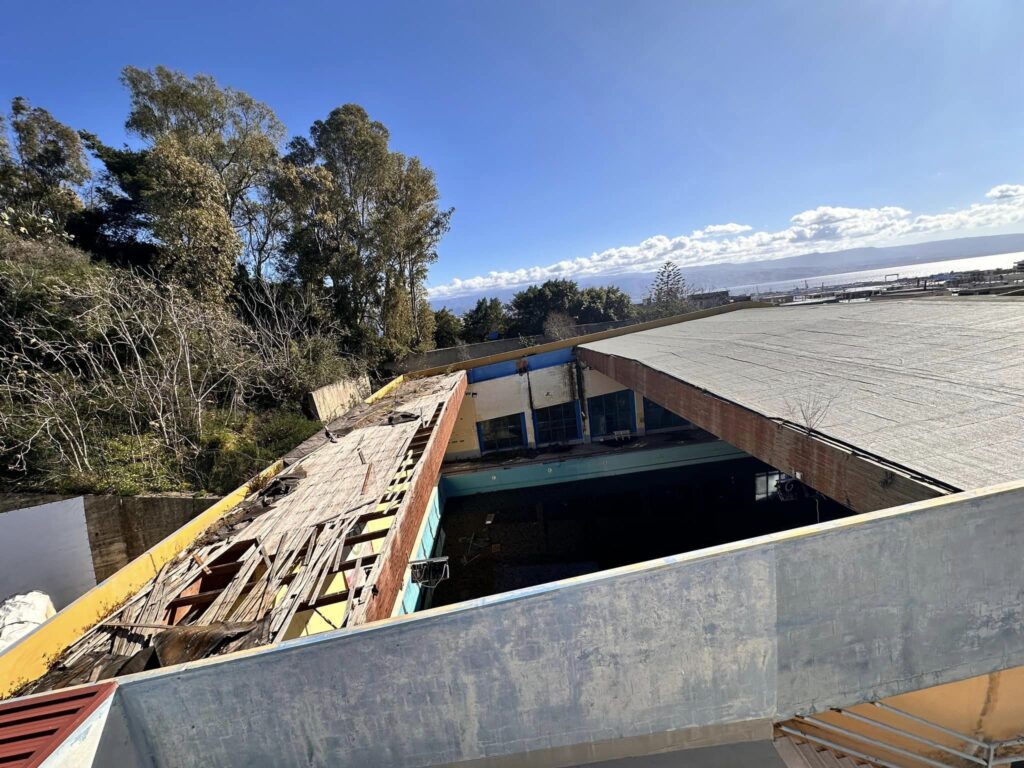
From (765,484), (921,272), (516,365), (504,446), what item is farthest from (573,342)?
(921,272)

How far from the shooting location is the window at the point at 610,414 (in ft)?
49.7

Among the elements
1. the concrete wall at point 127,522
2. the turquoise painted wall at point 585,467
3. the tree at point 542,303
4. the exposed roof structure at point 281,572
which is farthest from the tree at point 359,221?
the exposed roof structure at point 281,572

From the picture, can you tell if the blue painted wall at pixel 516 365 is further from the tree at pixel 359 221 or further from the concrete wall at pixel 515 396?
the tree at pixel 359 221

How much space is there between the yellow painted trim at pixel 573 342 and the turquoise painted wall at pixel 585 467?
12.5 ft

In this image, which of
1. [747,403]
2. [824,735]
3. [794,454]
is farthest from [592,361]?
[824,735]

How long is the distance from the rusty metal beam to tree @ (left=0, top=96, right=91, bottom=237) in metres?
18.1

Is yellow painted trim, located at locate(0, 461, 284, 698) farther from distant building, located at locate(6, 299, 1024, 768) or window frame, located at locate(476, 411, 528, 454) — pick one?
window frame, located at locate(476, 411, 528, 454)

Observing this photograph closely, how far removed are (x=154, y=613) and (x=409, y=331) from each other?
16281 mm

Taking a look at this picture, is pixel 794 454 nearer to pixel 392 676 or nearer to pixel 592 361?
pixel 392 676

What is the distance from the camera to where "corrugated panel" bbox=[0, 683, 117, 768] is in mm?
2369

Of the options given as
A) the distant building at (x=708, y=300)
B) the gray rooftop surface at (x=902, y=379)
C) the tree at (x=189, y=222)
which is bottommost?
the gray rooftop surface at (x=902, y=379)

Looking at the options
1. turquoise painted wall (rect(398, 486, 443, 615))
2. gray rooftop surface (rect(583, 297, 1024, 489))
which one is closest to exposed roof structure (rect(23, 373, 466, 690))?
turquoise painted wall (rect(398, 486, 443, 615))

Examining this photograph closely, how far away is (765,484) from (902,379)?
7.96 metres

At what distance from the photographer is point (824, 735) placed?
350 centimetres
